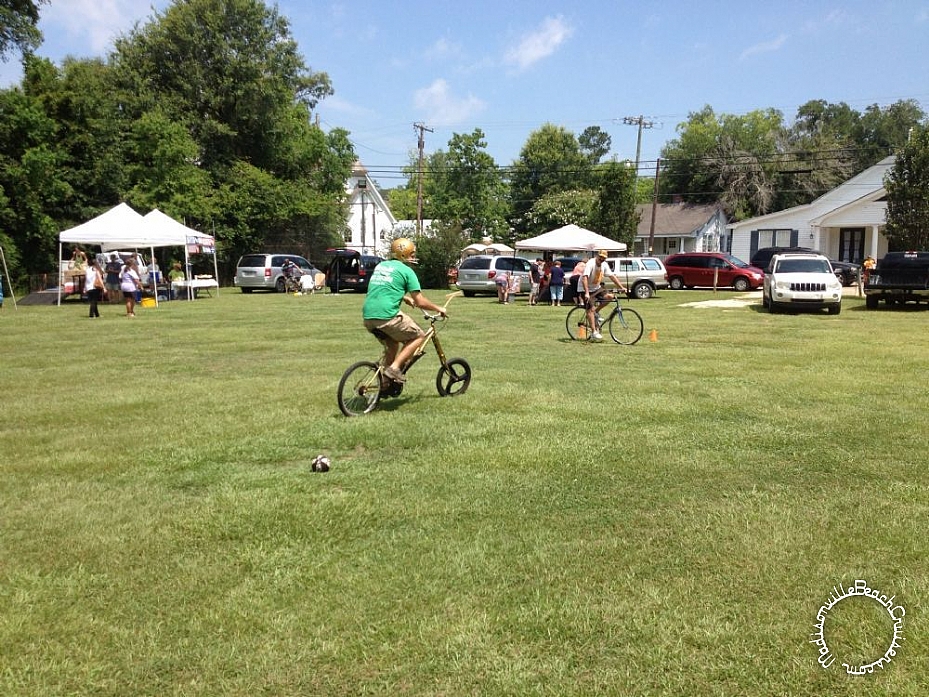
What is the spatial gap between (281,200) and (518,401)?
37117 millimetres

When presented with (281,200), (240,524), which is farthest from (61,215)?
(240,524)

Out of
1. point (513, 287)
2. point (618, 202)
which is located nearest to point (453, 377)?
point (513, 287)

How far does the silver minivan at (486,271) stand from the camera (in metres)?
28.1

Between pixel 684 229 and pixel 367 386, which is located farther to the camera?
pixel 684 229

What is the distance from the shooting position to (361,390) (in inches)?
288

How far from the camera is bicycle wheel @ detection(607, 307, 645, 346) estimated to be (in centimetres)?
1328

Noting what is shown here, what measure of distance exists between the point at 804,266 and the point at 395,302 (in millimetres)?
17170

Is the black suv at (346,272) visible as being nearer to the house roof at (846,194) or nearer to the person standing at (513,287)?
the person standing at (513,287)

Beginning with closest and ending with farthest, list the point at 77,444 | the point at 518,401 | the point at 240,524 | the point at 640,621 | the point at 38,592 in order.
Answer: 1. the point at 640,621
2. the point at 38,592
3. the point at 240,524
4. the point at 77,444
5. the point at 518,401

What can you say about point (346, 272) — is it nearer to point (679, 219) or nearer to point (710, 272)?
point (710, 272)

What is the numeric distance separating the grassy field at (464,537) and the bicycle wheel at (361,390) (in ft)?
0.54

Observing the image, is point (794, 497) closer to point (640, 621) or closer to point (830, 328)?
point (640, 621)

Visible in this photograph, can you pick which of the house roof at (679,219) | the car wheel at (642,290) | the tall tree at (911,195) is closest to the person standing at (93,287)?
the car wheel at (642,290)

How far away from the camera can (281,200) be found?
4228cm
